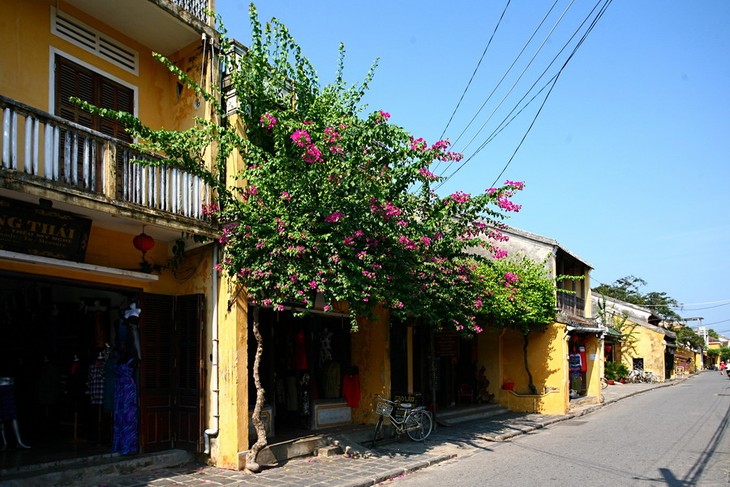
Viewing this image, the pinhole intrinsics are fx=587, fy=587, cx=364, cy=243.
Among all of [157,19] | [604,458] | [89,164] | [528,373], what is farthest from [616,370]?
[89,164]

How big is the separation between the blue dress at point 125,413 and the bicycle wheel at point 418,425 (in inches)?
228

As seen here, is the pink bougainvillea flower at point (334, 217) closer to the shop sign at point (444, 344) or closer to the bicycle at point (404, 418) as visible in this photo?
the bicycle at point (404, 418)

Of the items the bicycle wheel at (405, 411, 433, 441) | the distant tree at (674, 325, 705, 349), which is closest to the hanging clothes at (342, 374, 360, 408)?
the bicycle wheel at (405, 411, 433, 441)

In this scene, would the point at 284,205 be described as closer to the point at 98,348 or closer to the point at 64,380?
the point at 98,348

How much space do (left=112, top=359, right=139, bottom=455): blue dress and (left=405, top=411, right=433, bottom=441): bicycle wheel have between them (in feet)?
19.0

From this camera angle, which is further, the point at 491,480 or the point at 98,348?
the point at 98,348

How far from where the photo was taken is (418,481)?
9.55 metres

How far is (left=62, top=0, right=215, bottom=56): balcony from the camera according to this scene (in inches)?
383

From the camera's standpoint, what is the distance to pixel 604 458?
1112cm

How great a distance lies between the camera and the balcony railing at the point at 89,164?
7.53 metres

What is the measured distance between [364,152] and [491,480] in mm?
5754

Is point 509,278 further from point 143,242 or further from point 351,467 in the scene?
point 143,242

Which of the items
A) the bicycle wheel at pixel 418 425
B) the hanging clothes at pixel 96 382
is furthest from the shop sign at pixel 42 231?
the bicycle wheel at pixel 418 425

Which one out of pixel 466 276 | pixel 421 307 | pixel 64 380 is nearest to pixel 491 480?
pixel 421 307
